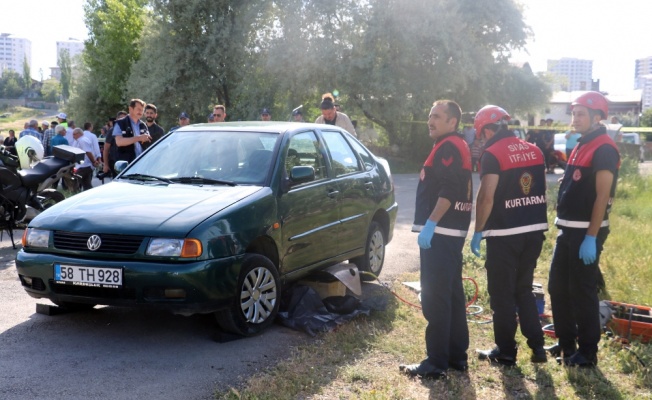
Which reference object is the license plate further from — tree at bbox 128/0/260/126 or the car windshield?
tree at bbox 128/0/260/126

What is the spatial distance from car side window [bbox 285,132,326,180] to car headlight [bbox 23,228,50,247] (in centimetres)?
206

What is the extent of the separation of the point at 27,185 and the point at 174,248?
5.29 m

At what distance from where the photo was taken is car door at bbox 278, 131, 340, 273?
6.28 m

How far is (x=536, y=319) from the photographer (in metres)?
5.41

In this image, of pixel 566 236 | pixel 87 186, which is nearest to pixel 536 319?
pixel 566 236

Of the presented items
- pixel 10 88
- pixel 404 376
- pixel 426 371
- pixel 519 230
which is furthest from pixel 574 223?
pixel 10 88

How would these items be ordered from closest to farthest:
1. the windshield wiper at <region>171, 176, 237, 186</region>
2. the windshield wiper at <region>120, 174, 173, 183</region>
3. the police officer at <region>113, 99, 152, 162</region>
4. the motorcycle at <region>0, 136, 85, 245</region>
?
the windshield wiper at <region>171, 176, 237, 186</region>, the windshield wiper at <region>120, 174, 173, 183</region>, the motorcycle at <region>0, 136, 85, 245</region>, the police officer at <region>113, 99, 152, 162</region>

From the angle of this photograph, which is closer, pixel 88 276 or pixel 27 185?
pixel 88 276

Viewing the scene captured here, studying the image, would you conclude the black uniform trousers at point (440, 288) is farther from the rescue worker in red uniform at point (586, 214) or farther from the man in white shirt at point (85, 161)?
the man in white shirt at point (85, 161)

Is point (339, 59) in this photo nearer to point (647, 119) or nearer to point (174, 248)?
point (174, 248)

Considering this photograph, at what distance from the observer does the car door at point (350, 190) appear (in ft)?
23.5

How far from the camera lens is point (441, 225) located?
5.00 metres

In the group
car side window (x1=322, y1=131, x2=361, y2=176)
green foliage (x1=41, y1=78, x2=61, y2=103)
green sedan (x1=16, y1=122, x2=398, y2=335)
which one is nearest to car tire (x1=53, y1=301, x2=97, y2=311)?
green sedan (x1=16, y1=122, x2=398, y2=335)

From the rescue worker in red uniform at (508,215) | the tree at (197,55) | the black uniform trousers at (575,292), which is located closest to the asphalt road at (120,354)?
the rescue worker in red uniform at (508,215)
